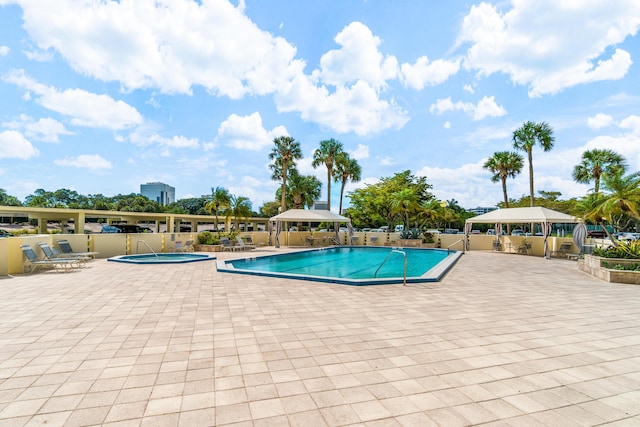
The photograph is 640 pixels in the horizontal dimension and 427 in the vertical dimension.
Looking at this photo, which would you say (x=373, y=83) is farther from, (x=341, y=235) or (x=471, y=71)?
(x=341, y=235)

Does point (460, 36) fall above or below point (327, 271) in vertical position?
above

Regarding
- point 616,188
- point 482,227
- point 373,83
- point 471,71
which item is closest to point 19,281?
point 373,83

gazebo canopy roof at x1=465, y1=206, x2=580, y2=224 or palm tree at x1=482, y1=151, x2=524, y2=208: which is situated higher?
palm tree at x1=482, y1=151, x2=524, y2=208

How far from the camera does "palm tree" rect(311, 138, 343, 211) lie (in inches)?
1085

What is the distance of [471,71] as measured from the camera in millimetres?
12367

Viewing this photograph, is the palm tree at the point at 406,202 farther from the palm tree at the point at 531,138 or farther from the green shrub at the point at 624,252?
the green shrub at the point at 624,252

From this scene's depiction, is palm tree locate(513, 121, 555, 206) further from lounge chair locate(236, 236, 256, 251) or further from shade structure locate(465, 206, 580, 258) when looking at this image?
lounge chair locate(236, 236, 256, 251)

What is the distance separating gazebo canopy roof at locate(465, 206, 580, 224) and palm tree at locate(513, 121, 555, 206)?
5.95 metres

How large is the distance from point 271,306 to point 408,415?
3530 millimetres

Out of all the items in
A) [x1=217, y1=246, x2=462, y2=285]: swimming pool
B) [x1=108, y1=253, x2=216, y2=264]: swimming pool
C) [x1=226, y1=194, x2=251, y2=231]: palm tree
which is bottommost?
[x1=217, y1=246, x2=462, y2=285]: swimming pool

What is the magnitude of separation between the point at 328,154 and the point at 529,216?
639 inches

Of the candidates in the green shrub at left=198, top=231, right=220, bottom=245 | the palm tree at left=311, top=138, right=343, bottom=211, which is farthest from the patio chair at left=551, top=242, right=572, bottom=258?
the green shrub at left=198, top=231, right=220, bottom=245

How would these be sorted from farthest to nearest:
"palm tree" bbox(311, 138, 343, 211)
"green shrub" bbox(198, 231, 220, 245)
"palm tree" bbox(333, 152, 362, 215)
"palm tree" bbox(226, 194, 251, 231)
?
1. "palm tree" bbox(333, 152, 362, 215)
2. "palm tree" bbox(311, 138, 343, 211)
3. "palm tree" bbox(226, 194, 251, 231)
4. "green shrub" bbox(198, 231, 220, 245)

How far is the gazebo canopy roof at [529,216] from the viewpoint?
1506 cm
